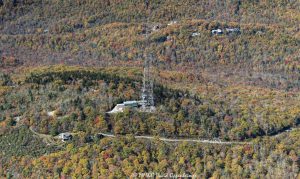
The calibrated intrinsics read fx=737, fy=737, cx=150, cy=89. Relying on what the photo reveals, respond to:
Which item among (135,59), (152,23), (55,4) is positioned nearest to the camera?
(135,59)

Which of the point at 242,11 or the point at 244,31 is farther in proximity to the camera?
the point at 242,11

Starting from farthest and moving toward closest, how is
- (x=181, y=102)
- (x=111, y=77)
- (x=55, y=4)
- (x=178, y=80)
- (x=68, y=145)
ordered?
(x=55, y=4)
(x=178, y=80)
(x=111, y=77)
(x=181, y=102)
(x=68, y=145)

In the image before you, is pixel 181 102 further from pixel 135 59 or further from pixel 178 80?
pixel 135 59

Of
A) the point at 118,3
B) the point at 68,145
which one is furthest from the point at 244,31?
the point at 68,145

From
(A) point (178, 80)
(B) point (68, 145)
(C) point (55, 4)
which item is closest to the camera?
(B) point (68, 145)

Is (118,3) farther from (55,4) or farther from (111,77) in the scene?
(111,77)

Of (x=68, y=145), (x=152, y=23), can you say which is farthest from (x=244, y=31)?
(x=68, y=145)
